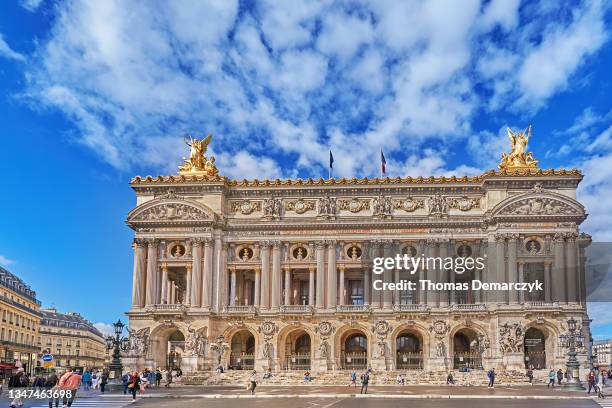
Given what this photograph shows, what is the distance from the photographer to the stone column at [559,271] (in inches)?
2795

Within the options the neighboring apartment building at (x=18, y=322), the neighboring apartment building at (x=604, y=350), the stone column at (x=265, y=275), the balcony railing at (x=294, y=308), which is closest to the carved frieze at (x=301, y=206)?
the stone column at (x=265, y=275)

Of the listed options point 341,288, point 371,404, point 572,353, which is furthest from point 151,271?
point 371,404

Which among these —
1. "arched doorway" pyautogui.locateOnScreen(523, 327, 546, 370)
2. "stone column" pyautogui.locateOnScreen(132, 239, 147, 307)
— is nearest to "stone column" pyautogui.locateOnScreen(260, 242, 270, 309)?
"stone column" pyautogui.locateOnScreen(132, 239, 147, 307)

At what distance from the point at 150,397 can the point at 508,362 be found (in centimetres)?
3492

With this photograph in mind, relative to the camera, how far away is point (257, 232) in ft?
251

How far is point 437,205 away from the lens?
75000 millimetres

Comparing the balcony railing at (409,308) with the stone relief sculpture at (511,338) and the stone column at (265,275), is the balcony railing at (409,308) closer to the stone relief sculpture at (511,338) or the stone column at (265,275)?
the stone relief sculpture at (511,338)

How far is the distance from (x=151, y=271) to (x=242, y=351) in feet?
41.5

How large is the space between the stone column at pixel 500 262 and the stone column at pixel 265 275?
22141 millimetres

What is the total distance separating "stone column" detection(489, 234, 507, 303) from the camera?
71.8 metres

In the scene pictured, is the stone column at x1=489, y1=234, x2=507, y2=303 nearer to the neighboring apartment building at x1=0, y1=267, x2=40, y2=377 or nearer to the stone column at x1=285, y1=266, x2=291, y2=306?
the stone column at x1=285, y1=266, x2=291, y2=306

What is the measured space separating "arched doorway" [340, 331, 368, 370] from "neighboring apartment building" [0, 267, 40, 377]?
114 ft

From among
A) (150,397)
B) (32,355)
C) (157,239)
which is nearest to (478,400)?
(150,397)

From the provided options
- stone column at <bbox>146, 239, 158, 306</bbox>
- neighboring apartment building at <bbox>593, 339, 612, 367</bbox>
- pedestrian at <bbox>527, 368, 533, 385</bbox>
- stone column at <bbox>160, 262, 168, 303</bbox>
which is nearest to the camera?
pedestrian at <bbox>527, 368, 533, 385</bbox>
